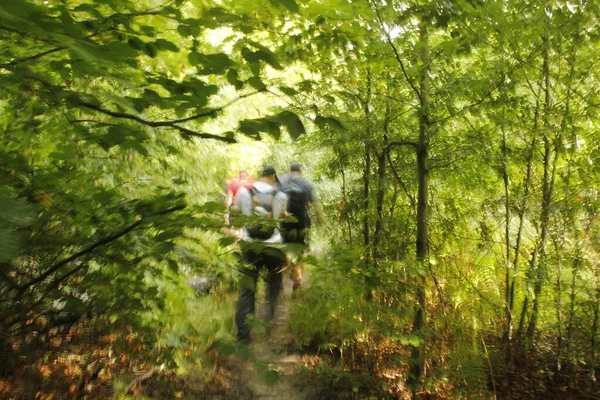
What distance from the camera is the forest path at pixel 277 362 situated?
12.6 ft

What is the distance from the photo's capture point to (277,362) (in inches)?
173

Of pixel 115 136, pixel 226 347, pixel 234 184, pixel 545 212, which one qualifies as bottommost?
pixel 226 347

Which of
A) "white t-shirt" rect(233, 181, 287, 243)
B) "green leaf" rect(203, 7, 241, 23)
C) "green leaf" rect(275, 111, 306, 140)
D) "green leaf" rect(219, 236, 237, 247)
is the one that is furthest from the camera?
"white t-shirt" rect(233, 181, 287, 243)

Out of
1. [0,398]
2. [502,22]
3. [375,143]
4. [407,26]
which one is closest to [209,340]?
[0,398]

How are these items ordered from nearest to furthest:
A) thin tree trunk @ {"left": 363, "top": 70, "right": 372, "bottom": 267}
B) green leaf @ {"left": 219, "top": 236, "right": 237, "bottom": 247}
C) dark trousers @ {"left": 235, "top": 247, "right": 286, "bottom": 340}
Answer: green leaf @ {"left": 219, "top": 236, "right": 237, "bottom": 247} → thin tree trunk @ {"left": 363, "top": 70, "right": 372, "bottom": 267} → dark trousers @ {"left": 235, "top": 247, "right": 286, "bottom": 340}

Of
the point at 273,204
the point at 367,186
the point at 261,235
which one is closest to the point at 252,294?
the point at 261,235

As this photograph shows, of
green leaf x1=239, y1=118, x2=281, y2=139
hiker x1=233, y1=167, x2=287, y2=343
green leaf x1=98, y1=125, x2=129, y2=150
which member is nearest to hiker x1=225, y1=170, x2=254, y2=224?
hiker x1=233, y1=167, x2=287, y2=343

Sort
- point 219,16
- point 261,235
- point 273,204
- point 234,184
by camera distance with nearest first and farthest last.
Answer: point 219,16 < point 261,235 < point 273,204 < point 234,184

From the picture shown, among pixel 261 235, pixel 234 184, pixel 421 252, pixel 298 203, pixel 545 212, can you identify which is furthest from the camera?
pixel 234 184

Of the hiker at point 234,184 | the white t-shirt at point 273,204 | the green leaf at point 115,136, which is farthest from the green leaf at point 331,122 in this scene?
the hiker at point 234,184

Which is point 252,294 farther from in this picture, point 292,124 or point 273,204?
point 292,124

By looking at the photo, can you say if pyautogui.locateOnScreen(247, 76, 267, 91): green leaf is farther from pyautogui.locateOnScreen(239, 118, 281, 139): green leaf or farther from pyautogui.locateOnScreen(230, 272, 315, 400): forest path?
pyautogui.locateOnScreen(230, 272, 315, 400): forest path

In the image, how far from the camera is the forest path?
3832mm

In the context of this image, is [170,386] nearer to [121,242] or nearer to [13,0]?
[121,242]
